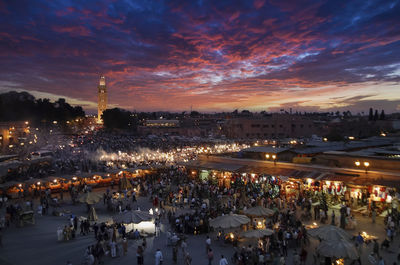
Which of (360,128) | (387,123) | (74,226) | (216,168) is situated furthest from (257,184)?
(387,123)

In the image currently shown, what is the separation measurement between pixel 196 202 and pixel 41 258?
953 centimetres

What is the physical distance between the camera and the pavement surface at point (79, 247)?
37.2 feet

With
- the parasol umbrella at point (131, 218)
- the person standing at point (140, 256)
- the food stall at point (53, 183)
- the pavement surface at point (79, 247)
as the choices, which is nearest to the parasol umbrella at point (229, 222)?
the pavement surface at point (79, 247)

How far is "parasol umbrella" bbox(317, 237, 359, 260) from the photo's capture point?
942 cm

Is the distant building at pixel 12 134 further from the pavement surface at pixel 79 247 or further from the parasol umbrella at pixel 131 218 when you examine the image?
the parasol umbrella at pixel 131 218

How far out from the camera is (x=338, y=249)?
9562 millimetres

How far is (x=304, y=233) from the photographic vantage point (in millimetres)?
12633

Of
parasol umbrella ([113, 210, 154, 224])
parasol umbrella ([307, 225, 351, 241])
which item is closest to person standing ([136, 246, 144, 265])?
parasol umbrella ([113, 210, 154, 224])

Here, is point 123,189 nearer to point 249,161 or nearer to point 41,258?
point 249,161

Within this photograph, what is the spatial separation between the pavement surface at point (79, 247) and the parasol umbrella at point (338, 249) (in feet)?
5.36

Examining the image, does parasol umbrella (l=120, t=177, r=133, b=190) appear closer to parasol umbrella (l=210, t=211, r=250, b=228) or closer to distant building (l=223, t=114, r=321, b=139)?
parasol umbrella (l=210, t=211, r=250, b=228)

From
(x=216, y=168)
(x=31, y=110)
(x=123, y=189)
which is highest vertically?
(x=31, y=110)

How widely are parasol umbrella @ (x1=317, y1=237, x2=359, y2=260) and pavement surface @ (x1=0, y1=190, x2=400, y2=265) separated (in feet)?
5.36

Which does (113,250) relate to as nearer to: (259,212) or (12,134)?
(259,212)
